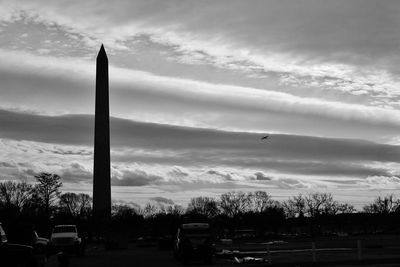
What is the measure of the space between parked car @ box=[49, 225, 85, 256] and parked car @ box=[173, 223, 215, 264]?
834 cm

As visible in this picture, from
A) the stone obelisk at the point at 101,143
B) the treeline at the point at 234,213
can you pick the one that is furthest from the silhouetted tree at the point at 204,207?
the stone obelisk at the point at 101,143

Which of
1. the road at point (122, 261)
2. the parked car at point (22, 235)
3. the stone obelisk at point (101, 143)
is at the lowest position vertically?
the road at point (122, 261)

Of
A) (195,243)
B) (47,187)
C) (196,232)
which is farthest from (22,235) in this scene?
(47,187)

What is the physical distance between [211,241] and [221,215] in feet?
395

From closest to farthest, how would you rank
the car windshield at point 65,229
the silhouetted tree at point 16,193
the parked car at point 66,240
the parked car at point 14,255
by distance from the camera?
the parked car at point 14,255, the parked car at point 66,240, the car windshield at point 65,229, the silhouetted tree at point 16,193

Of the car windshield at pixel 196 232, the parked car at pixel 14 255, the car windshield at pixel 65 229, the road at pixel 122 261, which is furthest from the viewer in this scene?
the car windshield at pixel 65 229

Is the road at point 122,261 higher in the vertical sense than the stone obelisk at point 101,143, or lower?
lower

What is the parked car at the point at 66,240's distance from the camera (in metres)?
37.8

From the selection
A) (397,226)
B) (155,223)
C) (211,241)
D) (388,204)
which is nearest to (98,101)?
(211,241)

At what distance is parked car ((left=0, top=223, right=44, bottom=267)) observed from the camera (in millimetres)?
16172

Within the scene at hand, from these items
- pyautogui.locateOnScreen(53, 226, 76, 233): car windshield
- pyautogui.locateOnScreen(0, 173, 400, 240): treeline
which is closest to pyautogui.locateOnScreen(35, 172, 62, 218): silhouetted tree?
pyautogui.locateOnScreen(0, 173, 400, 240): treeline

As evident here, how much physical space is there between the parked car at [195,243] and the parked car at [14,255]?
1529 centimetres

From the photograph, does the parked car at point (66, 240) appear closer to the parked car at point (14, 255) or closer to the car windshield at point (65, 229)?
the car windshield at point (65, 229)

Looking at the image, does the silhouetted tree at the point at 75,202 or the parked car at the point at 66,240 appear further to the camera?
the silhouetted tree at the point at 75,202
